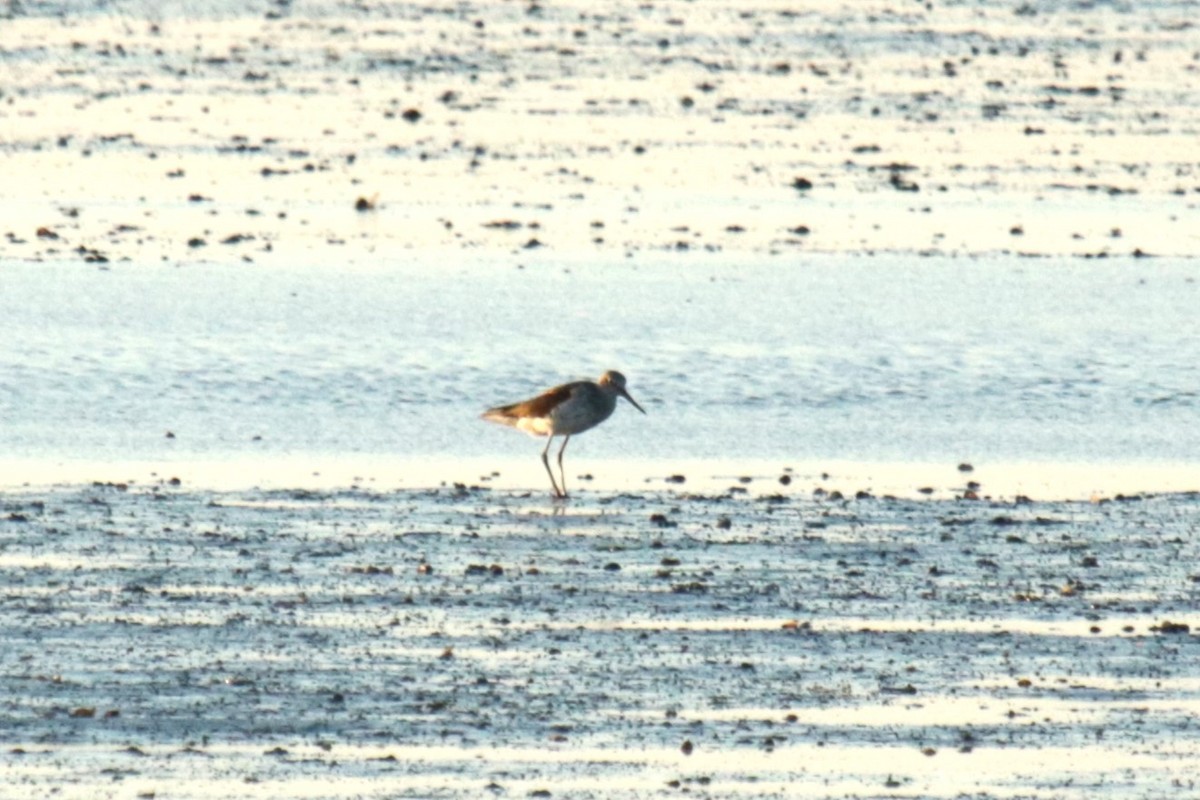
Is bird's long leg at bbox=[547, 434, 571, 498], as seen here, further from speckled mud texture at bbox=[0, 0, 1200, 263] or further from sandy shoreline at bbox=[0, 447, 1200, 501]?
speckled mud texture at bbox=[0, 0, 1200, 263]

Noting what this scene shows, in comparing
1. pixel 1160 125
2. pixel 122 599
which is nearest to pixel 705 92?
pixel 1160 125

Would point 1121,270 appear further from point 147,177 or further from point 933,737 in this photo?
point 933,737

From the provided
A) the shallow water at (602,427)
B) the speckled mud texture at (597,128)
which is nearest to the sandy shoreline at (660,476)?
the shallow water at (602,427)

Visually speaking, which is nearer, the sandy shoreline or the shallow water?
the shallow water

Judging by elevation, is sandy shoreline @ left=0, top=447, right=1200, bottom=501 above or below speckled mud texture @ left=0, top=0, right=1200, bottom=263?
below

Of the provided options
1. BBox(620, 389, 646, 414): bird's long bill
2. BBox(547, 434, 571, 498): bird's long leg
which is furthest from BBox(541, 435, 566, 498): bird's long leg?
BBox(620, 389, 646, 414): bird's long bill

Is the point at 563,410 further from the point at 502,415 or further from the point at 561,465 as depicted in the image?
the point at 502,415

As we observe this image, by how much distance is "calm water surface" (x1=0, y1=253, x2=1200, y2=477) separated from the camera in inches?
536

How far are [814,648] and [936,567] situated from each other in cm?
156

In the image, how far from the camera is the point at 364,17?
33.9 m

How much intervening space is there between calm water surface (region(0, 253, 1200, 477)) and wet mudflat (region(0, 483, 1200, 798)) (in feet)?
5.60

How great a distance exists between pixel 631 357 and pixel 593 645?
7.03 meters

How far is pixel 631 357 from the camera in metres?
15.7

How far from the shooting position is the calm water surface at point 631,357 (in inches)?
536
